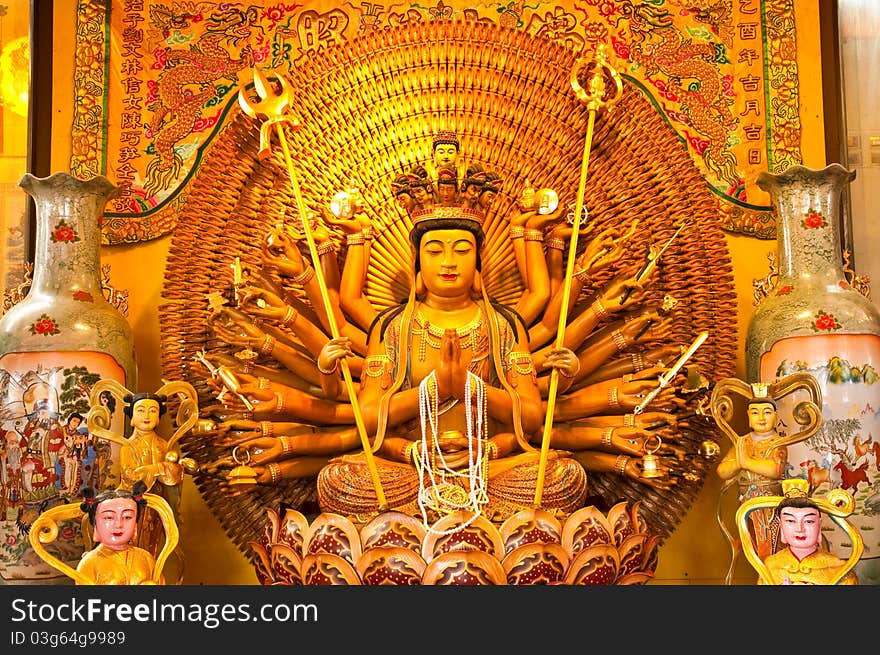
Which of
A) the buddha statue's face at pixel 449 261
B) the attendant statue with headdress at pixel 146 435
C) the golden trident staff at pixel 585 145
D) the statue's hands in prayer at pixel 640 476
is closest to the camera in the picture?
the attendant statue with headdress at pixel 146 435

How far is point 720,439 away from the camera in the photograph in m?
4.60

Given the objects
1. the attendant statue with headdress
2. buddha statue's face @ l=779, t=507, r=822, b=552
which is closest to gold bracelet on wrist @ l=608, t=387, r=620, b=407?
buddha statue's face @ l=779, t=507, r=822, b=552

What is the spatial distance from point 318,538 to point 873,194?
2344mm

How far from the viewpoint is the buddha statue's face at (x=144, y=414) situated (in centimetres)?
393

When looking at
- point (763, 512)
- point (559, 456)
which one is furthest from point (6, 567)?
point (763, 512)

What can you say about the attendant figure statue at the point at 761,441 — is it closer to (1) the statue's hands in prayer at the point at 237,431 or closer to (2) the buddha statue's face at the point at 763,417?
(2) the buddha statue's face at the point at 763,417

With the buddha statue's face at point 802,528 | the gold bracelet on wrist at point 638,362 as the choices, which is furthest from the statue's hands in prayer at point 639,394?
the buddha statue's face at point 802,528

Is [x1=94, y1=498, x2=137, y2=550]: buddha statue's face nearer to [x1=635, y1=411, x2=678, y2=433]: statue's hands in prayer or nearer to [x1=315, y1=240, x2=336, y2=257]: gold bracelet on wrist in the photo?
[x1=315, y1=240, x2=336, y2=257]: gold bracelet on wrist

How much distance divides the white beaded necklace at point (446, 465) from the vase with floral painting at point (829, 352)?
89 centimetres

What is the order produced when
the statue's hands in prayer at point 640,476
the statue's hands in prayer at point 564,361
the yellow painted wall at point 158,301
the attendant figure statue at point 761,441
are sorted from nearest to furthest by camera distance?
the attendant figure statue at point 761,441
the statue's hands in prayer at point 564,361
the statue's hands in prayer at point 640,476
the yellow painted wall at point 158,301

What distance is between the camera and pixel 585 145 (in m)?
4.47

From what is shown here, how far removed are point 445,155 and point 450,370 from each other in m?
0.71

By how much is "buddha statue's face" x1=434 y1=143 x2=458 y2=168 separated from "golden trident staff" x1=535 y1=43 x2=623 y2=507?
412 millimetres

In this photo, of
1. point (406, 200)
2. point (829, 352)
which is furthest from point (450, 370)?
point (829, 352)
